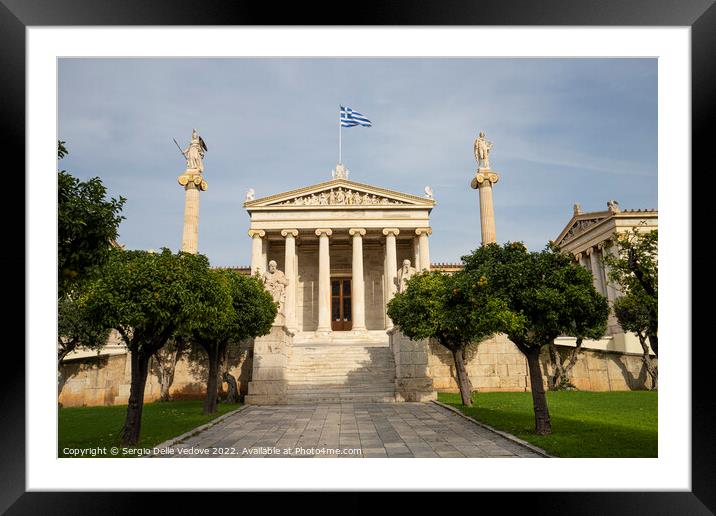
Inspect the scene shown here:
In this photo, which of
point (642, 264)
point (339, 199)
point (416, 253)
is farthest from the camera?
point (339, 199)

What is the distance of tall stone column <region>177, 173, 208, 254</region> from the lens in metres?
32.9

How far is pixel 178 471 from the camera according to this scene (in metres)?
8.07

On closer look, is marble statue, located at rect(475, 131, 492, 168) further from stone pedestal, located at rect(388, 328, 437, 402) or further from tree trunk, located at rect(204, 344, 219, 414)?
tree trunk, located at rect(204, 344, 219, 414)

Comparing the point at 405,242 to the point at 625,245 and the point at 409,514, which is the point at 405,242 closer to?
the point at 625,245

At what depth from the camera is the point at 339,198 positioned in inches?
1678

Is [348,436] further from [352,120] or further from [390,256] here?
[390,256]

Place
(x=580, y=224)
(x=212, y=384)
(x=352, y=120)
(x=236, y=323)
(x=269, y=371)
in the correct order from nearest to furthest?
(x=212, y=384), (x=236, y=323), (x=269, y=371), (x=352, y=120), (x=580, y=224)

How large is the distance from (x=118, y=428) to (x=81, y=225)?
6.93 metres

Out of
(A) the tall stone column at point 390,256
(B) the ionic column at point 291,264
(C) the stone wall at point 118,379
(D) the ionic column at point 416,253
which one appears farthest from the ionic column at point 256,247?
(C) the stone wall at point 118,379

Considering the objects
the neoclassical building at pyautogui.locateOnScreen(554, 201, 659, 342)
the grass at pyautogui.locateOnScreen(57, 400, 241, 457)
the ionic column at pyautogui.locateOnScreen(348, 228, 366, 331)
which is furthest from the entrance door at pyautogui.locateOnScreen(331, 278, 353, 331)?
the grass at pyautogui.locateOnScreen(57, 400, 241, 457)

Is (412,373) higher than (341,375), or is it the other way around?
(412,373)
